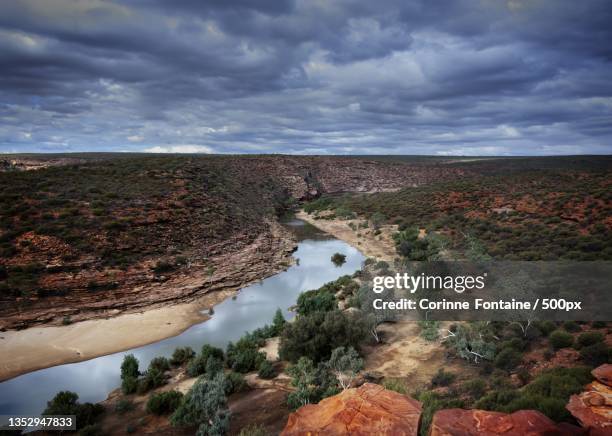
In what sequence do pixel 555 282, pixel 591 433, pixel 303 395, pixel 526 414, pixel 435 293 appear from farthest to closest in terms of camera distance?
1. pixel 435 293
2. pixel 555 282
3. pixel 303 395
4. pixel 526 414
5. pixel 591 433

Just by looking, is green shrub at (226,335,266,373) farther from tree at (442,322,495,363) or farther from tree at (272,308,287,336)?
tree at (442,322,495,363)

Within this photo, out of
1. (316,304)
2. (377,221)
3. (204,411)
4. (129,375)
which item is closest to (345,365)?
(204,411)

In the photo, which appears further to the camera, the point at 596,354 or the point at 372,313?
the point at 372,313

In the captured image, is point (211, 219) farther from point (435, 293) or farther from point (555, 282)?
point (555, 282)

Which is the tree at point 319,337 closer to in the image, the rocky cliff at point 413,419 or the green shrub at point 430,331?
the green shrub at point 430,331

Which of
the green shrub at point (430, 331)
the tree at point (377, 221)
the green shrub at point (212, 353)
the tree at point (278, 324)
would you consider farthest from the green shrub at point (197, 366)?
the tree at point (377, 221)

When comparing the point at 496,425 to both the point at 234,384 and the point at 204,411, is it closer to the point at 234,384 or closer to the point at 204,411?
the point at 204,411

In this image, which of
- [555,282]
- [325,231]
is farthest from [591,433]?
[325,231]
